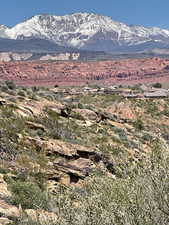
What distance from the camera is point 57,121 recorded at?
1089 inches

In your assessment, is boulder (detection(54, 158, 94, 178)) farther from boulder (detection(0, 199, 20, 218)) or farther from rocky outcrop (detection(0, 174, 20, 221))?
boulder (detection(0, 199, 20, 218))

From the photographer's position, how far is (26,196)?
44.7ft

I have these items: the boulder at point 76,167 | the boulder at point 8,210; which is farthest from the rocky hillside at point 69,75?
the boulder at point 8,210

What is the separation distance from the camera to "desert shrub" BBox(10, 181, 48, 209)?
13.0m

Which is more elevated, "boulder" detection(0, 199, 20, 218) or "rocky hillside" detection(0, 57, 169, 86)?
"boulder" detection(0, 199, 20, 218)

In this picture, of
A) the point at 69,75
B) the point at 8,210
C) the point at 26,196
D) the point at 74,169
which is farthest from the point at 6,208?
the point at 69,75

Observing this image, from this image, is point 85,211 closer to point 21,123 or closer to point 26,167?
point 26,167

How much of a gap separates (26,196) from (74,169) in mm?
5552

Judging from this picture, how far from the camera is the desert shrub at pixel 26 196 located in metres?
13.0

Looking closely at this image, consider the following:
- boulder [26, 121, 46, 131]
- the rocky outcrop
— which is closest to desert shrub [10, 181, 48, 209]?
the rocky outcrop

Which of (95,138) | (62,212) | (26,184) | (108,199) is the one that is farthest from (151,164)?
(95,138)

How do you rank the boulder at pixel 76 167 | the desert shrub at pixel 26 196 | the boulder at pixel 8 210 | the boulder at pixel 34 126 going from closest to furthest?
the boulder at pixel 8 210 < the desert shrub at pixel 26 196 < the boulder at pixel 76 167 < the boulder at pixel 34 126

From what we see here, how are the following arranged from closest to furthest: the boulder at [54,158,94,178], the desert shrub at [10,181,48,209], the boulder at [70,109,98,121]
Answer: the desert shrub at [10,181,48,209] → the boulder at [54,158,94,178] → the boulder at [70,109,98,121]

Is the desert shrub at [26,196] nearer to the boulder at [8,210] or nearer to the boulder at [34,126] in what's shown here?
the boulder at [8,210]
